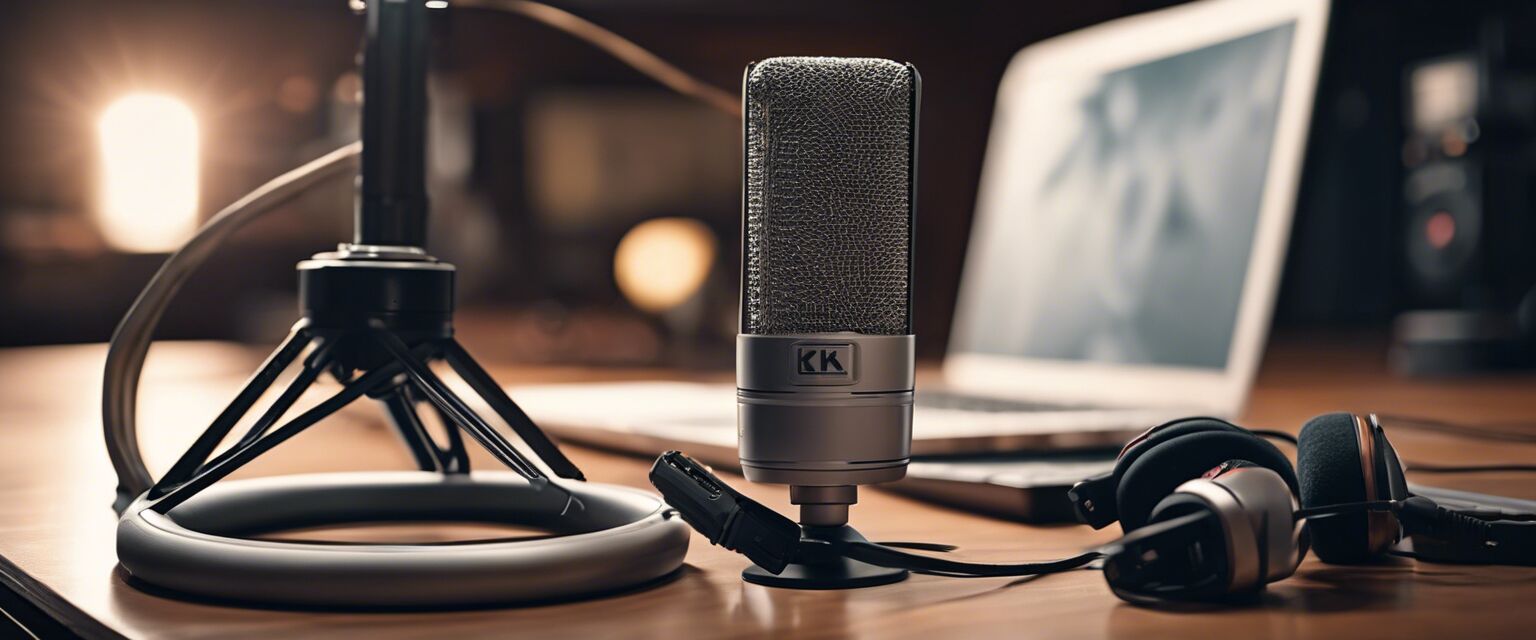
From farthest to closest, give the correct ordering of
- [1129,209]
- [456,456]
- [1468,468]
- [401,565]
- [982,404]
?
[1129,209] → [982,404] → [1468,468] → [456,456] → [401,565]

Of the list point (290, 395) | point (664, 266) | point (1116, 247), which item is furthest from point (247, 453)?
point (664, 266)

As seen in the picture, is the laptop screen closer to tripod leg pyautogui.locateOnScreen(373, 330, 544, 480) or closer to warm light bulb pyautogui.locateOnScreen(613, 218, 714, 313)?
tripod leg pyautogui.locateOnScreen(373, 330, 544, 480)

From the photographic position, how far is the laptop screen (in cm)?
94

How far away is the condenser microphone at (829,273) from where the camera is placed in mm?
423

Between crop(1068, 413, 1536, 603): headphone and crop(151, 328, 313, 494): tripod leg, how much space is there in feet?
0.95

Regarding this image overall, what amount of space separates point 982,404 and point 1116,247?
21cm

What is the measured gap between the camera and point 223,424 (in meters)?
0.47

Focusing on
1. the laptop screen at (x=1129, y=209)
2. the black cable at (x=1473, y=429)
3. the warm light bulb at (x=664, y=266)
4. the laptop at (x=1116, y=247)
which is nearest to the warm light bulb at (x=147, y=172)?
the warm light bulb at (x=664, y=266)

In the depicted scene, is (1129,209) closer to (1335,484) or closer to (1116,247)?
(1116,247)

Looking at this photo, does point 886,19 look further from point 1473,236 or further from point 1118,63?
point 1118,63

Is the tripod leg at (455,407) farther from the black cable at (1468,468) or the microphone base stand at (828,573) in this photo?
the black cable at (1468,468)

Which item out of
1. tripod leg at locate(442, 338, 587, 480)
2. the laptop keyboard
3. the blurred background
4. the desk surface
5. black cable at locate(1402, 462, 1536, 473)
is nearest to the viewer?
the desk surface

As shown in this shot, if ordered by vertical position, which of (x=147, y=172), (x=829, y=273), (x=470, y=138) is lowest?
(x=829, y=273)

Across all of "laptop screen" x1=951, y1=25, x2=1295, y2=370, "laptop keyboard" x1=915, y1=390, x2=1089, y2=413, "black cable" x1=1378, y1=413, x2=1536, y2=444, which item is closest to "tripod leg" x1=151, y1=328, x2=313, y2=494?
"laptop keyboard" x1=915, y1=390, x2=1089, y2=413
